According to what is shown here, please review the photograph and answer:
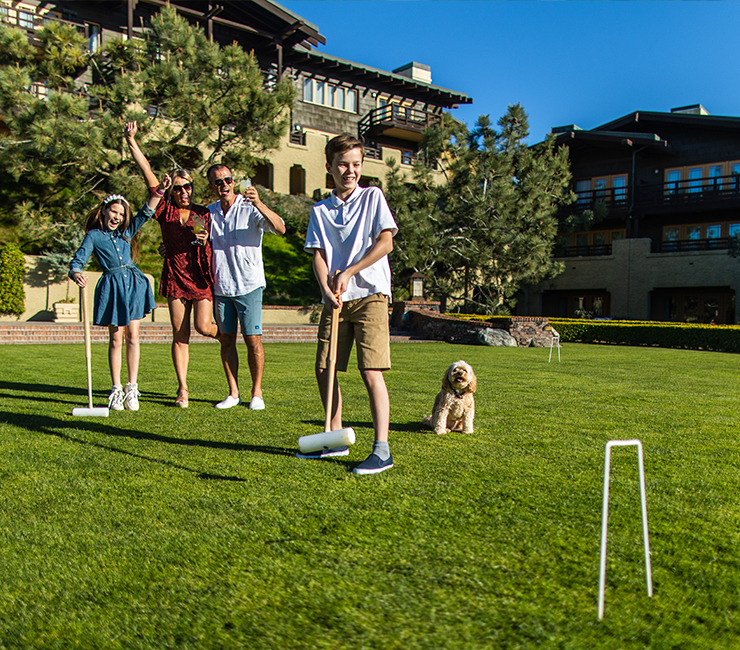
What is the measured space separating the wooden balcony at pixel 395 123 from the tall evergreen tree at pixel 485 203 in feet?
26.8

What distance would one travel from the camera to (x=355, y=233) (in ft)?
11.6

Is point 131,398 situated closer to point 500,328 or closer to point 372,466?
point 372,466

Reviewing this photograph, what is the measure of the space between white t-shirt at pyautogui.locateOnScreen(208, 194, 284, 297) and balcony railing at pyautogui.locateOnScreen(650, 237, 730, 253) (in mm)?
28240

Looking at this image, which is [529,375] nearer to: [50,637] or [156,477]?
[156,477]

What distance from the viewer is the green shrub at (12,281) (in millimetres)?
17281

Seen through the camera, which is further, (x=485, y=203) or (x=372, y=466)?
(x=485, y=203)

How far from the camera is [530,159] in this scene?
25234 mm

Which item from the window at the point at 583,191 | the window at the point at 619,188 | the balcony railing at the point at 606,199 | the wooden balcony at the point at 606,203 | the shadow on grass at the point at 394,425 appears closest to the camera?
the shadow on grass at the point at 394,425

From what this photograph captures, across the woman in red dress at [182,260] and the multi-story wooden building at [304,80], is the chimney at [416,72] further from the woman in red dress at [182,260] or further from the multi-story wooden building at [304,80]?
the woman in red dress at [182,260]

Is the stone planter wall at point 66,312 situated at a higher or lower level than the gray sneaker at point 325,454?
higher

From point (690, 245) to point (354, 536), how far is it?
32.0m

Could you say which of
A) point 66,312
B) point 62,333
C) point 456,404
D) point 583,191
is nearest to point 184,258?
point 456,404

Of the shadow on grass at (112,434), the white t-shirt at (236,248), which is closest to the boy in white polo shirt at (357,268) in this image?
the shadow on grass at (112,434)

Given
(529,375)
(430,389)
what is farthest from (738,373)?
(430,389)
